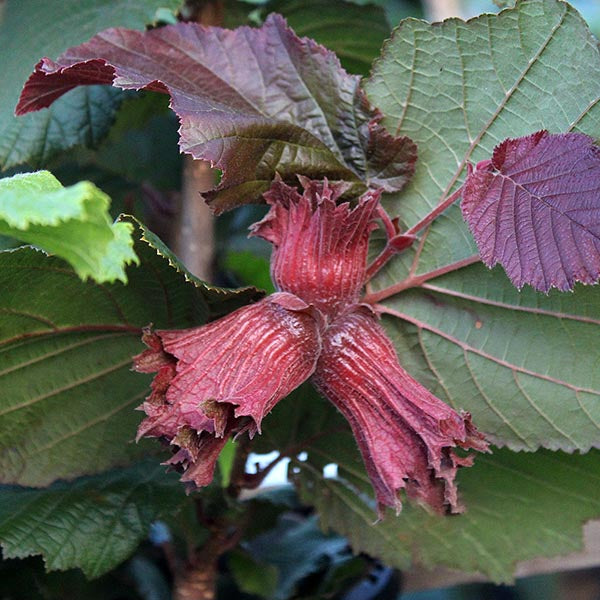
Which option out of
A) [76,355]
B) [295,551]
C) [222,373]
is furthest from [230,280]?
[222,373]

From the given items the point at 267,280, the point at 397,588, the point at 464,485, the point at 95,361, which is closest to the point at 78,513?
the point at 95,361

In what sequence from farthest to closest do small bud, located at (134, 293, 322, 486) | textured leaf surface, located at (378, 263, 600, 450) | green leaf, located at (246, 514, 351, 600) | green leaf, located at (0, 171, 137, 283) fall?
green leaf, located at (246, 514, 351, 600), textured leaf surface, located at (378, 263, 600, 450), small bud, located at (134, 293, 322, 486), green leaf, located at (0, 171, 137, 283)

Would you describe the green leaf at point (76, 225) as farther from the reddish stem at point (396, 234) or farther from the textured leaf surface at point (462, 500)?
the textured leaf surface at point (462, 500)

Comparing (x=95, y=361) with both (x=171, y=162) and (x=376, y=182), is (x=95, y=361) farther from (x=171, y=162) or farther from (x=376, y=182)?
(x=171, y=162)

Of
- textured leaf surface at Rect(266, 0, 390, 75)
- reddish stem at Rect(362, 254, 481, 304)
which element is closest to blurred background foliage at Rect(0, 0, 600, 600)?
textured leaf surface at Rect(266, 0, 390, 75)

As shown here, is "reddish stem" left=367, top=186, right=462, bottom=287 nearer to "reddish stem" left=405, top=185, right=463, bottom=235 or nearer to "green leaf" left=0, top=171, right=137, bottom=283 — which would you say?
"reddish stem" left=405, top=185, right=463, bottom=235

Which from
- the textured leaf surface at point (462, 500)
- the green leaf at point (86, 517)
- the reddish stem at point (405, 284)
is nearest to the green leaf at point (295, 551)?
the textured leaf surface at point (462, 500)

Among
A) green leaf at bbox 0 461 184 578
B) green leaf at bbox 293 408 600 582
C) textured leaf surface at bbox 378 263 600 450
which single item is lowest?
green leaf at bbox 293 408 600 582

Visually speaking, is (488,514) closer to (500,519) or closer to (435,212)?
(500,519)
